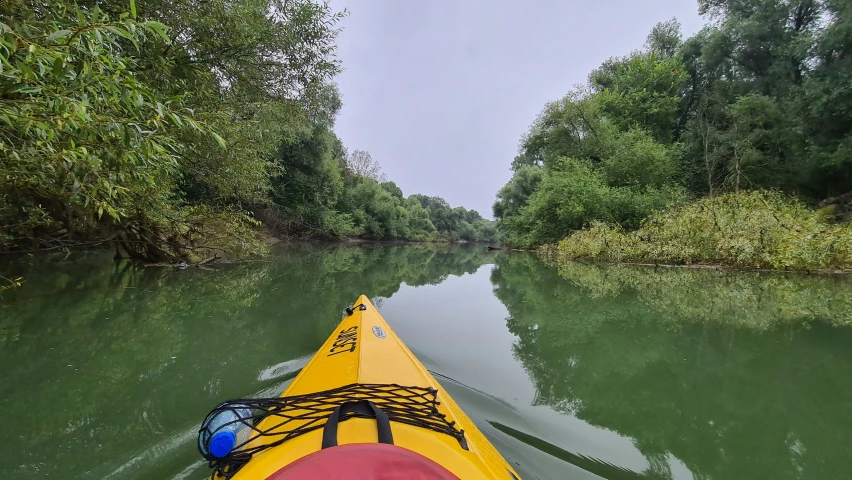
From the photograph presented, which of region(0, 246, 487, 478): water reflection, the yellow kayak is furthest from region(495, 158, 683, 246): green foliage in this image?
the yellow kayak

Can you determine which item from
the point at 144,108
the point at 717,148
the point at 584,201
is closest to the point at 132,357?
the point at 144,108

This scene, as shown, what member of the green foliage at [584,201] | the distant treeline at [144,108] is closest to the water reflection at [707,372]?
the distant treeline at [144,108]

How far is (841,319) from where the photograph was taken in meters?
4.42

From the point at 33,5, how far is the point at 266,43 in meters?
3.28

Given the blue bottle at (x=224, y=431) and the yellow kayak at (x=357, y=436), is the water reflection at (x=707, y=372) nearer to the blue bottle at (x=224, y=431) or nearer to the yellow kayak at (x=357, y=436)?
the yellow kayak at (x=357, y=436)

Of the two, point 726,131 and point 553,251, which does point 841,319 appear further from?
point 726,131

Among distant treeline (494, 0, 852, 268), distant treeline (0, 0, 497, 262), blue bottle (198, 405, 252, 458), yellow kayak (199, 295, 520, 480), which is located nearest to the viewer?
yellow kayak (199, 295, 520, 480)

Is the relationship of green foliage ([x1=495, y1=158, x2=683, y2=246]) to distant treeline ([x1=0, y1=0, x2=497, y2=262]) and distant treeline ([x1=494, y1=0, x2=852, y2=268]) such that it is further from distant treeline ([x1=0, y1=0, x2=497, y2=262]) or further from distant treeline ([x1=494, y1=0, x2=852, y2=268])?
distant treeline ([x1=0, y1=0, x2=497, y2=262])

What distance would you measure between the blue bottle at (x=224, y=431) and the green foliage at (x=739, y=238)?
1045 cm

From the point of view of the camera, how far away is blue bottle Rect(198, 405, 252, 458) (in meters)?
1.21

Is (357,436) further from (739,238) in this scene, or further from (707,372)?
(739,238)

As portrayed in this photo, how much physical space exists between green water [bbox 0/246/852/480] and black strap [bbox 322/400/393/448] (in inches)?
38.9

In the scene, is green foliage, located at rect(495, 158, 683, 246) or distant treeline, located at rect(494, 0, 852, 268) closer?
distant treeline, located at rect(494, 0, 852, 268)

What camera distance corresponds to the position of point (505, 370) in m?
3.18
